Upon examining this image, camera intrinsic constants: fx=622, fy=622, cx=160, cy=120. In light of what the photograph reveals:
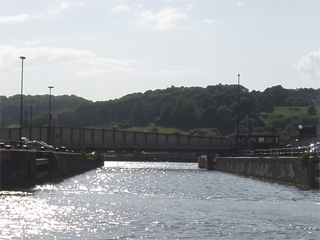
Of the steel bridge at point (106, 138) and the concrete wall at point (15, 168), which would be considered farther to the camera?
the steel bridge at point (106, 138)

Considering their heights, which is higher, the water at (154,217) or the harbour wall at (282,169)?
the harbour wall at (282,169)

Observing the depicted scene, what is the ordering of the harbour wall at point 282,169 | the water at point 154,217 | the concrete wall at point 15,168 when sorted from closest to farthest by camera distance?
1. the water at point 154,217
2. the concrete wall at point 15,168
3. the harbour wall at point 282,169

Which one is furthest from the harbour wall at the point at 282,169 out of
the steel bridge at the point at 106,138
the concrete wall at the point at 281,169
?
the steel bridge at the point at 106,138

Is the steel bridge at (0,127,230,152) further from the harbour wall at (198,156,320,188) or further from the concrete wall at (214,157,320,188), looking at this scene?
the concrete wall at (214,157,320,188)

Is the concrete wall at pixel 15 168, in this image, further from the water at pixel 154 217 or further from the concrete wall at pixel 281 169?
the concrete wall at pixel 281 169

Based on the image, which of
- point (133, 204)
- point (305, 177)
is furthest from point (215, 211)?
point (305, 177)

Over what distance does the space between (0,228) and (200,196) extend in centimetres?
1753

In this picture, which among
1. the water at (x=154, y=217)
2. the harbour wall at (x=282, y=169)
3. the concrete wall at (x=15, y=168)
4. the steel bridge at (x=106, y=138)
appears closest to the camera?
the water at (x=154, y=217)

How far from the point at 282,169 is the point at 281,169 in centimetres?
38

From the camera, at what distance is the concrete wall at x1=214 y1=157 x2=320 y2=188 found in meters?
40.6

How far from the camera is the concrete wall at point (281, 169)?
4059 cm

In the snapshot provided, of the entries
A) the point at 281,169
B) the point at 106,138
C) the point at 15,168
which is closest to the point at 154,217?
the point at 15,168

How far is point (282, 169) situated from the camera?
49.8m

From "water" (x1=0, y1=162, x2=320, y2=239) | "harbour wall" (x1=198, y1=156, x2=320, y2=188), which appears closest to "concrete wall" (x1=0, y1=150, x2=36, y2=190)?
"water" (x1=0, y1=162, x2=320, y2=239)
